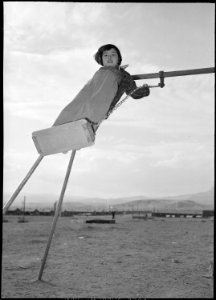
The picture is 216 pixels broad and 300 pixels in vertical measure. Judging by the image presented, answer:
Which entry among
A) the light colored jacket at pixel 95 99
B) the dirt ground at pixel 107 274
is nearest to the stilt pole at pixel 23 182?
the light colored jacket at pixel 95 99

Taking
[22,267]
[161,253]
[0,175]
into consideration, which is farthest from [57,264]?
[0,175]

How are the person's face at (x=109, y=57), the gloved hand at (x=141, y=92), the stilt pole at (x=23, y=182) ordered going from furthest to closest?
1. the gloved hand at (x=141, y=92)
2. the person's face at (x=109, y=57)
3. the stilt pole at (x=23, y=182)

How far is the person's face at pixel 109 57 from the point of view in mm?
2512

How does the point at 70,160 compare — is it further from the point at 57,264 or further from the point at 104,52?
the point at 57,264

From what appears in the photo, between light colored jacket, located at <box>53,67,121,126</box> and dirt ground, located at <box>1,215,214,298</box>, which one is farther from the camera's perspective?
dirt ground, located at <box>1,215,214,298</box>

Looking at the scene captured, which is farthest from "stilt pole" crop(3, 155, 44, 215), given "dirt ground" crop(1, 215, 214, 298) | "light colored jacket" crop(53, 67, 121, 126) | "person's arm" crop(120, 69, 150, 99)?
"dirt ground" crop(1, 215, 214, 298)

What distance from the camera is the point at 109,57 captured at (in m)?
2.52

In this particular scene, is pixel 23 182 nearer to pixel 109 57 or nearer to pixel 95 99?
pixel 95 99

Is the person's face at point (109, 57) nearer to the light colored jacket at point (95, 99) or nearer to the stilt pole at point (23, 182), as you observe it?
the light colored jacket at point (95, 99)

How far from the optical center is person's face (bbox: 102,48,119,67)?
8.24ft

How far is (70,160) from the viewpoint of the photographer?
9.75ft

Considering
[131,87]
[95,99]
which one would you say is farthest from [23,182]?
[131,87]

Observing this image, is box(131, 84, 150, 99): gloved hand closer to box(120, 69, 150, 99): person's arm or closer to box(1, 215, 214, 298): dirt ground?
box(120, 69, 150, 99): person's arm

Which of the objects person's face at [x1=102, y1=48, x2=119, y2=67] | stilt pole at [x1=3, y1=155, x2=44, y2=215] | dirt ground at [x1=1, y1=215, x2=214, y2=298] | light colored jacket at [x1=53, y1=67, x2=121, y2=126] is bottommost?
dirt ground at [x1=1, y1=215, x2=214, y2=298]
